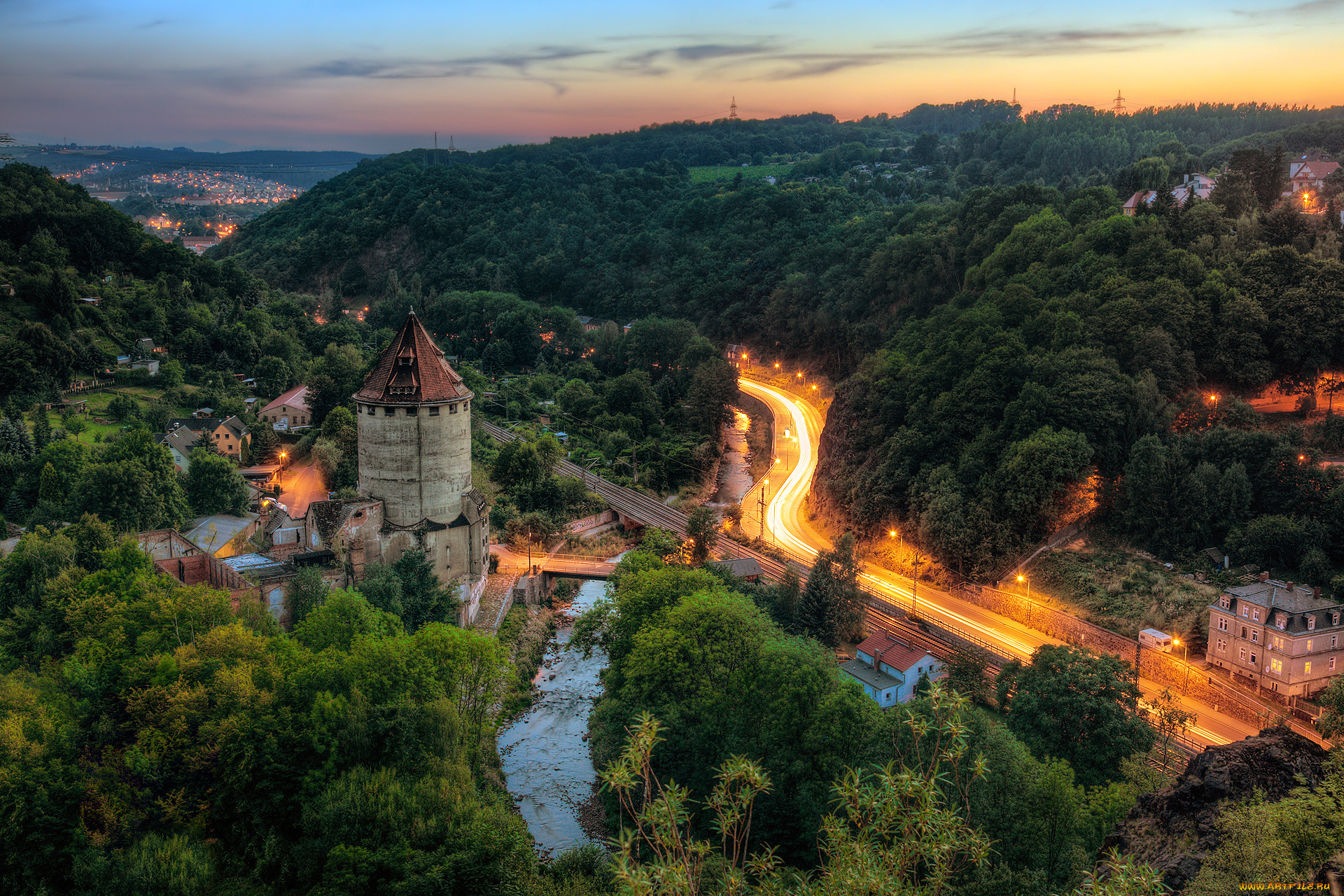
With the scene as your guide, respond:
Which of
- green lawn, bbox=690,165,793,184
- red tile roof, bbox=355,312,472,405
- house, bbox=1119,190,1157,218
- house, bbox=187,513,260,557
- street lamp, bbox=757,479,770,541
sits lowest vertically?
street lamp, bbox=757,479,770,541

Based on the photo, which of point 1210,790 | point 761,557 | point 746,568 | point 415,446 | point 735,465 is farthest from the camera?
point 735,465

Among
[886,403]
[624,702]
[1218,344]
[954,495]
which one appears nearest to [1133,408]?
[1218,344]

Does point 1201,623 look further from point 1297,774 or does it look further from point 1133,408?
point 1297,774

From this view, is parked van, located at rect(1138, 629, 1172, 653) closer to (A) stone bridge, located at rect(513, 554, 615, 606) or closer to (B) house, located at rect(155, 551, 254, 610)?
(A) stone bridge, located at rect(513, 554, 615, 606)

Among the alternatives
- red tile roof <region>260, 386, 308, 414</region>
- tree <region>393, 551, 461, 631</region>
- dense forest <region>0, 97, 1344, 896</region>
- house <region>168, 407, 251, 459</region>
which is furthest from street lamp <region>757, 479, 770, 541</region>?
house <region>168, 407, 251, 459</region>

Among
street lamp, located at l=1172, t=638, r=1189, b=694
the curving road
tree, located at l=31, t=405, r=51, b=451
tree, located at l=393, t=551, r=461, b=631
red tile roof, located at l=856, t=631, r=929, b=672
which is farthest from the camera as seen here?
tree, located at l=31, t=405, r=51, b=451

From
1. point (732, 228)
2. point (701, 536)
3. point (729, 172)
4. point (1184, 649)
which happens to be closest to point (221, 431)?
point (701, 536)

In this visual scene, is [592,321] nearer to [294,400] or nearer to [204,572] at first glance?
[294,400]
